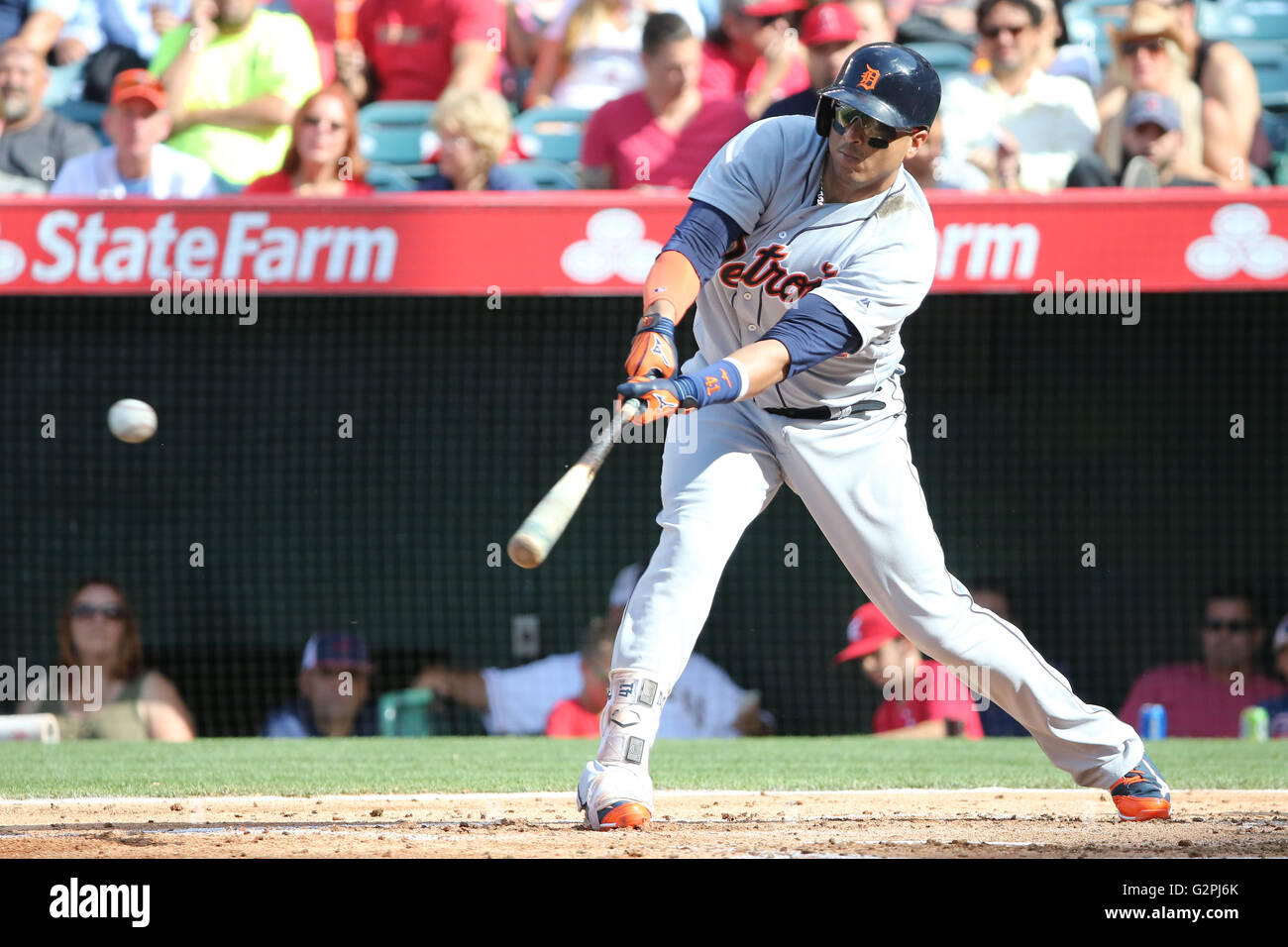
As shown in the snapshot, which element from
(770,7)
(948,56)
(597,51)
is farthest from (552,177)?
(948,56)

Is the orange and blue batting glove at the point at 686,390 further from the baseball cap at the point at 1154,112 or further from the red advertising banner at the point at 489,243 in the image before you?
the baseball cap at the point at 1154,112

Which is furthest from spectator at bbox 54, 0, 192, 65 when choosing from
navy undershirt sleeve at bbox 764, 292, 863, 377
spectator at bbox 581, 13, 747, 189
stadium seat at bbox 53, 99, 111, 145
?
navy undershirt sleeve at bbox 764, 292, 863, 377

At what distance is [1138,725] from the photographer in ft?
21.8

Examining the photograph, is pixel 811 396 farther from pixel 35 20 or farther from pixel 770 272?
pixel 35 20

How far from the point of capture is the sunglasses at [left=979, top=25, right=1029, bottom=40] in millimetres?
7148

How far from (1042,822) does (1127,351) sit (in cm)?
370

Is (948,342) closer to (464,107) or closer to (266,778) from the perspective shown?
(464,107)

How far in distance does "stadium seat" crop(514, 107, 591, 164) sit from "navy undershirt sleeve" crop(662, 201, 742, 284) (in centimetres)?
397

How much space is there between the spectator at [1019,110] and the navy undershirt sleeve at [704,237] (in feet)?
11.5

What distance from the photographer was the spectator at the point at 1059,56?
7.25 m

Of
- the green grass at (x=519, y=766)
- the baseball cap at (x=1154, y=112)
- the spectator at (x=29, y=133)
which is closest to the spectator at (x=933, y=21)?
the baseball cap at (x=1154, y=112)

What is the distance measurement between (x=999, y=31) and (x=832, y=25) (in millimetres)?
1213

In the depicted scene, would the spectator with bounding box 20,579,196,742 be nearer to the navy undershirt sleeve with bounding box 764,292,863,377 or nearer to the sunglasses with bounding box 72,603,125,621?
the sunglasses with bounding box 72,603,125,621

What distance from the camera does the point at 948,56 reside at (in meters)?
7.59
